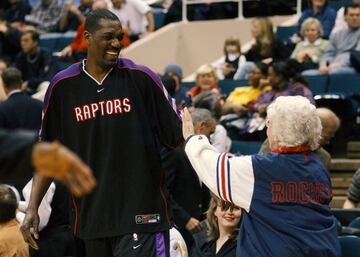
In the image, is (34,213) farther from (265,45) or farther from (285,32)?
(285,32)

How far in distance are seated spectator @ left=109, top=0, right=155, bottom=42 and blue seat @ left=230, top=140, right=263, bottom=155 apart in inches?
176

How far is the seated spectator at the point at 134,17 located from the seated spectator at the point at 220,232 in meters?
7.60

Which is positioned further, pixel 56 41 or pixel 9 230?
pixel 56 41

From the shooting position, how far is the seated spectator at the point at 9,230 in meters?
6.78

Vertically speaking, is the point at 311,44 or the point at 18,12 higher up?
the point at 311,44

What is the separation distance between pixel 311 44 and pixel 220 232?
5.57 metres

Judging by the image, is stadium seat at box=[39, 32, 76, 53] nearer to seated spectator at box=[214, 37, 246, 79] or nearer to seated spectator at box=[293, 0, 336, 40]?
seated spectator at box=[214, 37, 246, 79]

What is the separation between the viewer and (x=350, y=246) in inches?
246

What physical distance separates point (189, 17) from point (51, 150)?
12556 millimetres

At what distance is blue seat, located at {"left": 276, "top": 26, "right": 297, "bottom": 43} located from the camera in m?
13.0

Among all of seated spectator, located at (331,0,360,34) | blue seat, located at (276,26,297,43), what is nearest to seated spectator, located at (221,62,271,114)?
seated spectator, located at (331,0,360,34)

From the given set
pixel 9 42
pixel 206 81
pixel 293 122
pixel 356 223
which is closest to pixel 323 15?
pixel 206 81

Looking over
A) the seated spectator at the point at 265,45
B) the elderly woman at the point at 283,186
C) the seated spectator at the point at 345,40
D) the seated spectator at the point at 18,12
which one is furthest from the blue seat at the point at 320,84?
the seated spectator at the point at 18,12

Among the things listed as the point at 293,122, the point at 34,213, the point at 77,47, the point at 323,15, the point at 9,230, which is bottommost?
the point at 77,47
